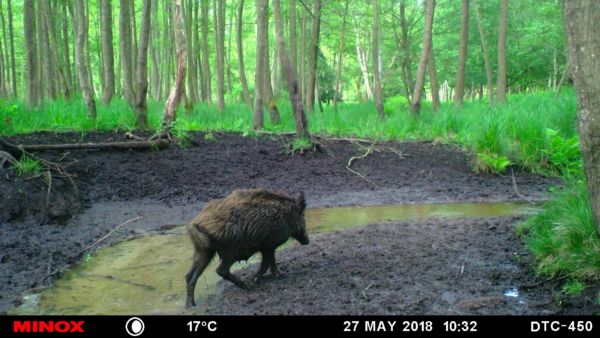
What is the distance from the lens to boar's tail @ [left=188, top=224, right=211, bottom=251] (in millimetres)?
4727

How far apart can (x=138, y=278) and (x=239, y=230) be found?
156 centimetres

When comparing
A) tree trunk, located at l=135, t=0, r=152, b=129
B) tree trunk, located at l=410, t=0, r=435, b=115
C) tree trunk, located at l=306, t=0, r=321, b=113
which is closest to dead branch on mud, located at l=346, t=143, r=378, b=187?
tree trunk, located at l=410, t=0, r=435, b=115

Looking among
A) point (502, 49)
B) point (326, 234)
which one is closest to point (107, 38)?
point (326, 234)

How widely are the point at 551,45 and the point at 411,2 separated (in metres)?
7.44

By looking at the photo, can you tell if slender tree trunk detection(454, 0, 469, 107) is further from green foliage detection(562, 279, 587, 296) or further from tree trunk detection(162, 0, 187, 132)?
green foliage detection(562, 279, 587, 296)

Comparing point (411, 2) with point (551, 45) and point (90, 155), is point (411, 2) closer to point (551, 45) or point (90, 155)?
point (551, 45)

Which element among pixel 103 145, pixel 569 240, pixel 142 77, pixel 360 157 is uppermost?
pixel 142 77

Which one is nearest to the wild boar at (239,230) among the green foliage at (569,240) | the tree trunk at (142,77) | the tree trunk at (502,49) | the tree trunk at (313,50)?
the green foliage at (569,240)
